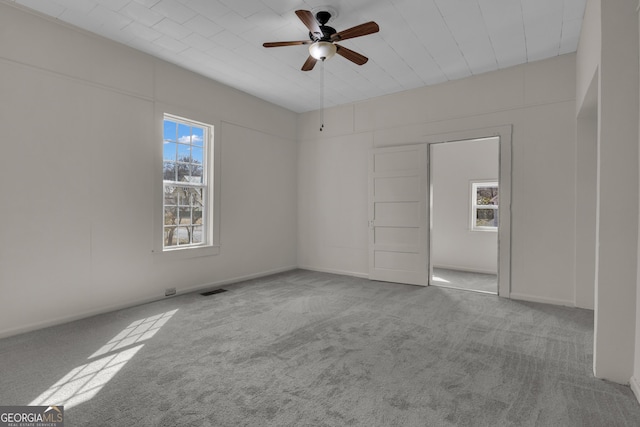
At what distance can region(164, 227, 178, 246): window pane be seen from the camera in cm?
445

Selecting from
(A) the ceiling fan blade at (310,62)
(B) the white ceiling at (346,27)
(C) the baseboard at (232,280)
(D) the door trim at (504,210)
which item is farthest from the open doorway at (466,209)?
(A) the ceiling fan blade at (310,62)

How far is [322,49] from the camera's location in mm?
3191

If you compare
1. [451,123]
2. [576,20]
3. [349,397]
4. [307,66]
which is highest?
[576,20]

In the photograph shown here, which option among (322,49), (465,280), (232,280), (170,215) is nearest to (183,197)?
(170,215)

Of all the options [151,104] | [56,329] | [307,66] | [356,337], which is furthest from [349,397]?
[151,104]

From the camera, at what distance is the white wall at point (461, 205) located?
6.37 meters

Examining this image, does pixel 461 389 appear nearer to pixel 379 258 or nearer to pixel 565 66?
pixel 379 258

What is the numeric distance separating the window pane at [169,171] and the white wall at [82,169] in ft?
0.67

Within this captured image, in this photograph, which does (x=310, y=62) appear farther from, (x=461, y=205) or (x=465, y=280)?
(x=461, y=205)

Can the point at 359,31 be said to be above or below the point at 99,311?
above

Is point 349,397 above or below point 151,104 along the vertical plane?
below

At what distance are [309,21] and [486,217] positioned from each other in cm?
542

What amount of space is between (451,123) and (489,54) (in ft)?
3.50

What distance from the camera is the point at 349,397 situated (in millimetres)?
2094
